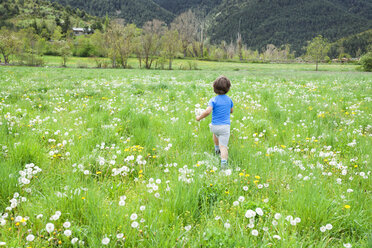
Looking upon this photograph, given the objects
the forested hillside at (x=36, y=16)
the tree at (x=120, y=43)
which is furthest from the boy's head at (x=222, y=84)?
the forested hillside at (x=36, y=16)

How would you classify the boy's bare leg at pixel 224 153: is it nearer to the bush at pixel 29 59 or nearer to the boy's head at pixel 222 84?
the boy's head at pixel 222 84

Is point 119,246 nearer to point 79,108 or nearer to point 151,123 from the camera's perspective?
point 151,123

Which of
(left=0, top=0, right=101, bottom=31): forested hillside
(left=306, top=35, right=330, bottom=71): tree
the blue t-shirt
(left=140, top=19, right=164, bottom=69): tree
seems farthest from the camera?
(left=0, top=0, right=101, bottom=31): forested hillside

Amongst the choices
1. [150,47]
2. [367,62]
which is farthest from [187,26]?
[367,62]

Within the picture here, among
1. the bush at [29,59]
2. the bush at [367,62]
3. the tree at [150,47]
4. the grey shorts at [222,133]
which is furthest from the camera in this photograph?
the tree at [150,47]

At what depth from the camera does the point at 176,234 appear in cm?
203

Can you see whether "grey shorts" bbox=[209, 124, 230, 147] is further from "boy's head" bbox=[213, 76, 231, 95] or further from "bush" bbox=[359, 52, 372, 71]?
"bush" bbox=[359, 52, 372, 71]

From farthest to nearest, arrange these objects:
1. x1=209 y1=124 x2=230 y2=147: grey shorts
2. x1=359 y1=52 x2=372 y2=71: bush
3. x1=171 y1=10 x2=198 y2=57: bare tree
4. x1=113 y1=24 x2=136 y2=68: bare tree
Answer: x1=171 y1=10 x2=198 y2=57: bare tree → x1=113 y1=24 x2=136 y2=68: bare tree → x1=359 y1=52 x2=372 y2=71: bush → x1=209 y1=124 x2=230 y2=147: grey shorts

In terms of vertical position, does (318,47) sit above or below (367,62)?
above

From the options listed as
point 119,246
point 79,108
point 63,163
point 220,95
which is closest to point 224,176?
point 119,246

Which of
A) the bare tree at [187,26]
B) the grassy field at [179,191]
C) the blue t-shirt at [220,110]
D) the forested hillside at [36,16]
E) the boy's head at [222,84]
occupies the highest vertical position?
the forested hillside at [36,16]

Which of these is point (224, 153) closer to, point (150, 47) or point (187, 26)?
point (150, 47)

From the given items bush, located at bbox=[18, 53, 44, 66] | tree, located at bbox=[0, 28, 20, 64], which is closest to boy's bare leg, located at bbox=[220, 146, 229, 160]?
bush, located at bbox=[18, 53, 44, 66]

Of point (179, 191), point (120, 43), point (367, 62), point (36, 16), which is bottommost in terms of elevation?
point (179, 191)
